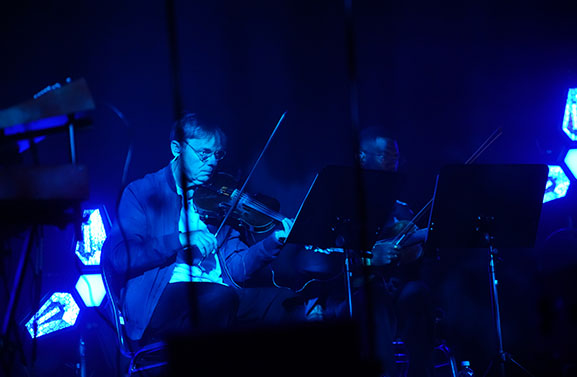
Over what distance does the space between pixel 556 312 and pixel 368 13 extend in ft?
7.65

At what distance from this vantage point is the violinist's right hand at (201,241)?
129 inches

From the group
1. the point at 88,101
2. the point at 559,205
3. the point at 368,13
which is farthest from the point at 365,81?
the point at 88,101

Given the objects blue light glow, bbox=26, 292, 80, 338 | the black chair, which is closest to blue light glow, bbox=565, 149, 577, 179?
the black chair

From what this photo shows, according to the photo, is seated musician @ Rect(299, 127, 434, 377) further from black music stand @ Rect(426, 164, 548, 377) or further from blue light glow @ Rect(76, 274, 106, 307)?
blue light glow @ Rect(76, 274, 106, 307)

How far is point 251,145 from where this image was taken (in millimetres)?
3920

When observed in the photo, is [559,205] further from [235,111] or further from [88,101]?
[88,101]

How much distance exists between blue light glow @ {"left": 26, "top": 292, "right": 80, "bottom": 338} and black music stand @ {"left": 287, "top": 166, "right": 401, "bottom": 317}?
136cm

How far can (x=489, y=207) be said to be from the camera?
3.20m

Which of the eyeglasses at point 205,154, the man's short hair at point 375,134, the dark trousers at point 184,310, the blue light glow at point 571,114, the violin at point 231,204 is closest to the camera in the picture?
the dark trousers at point 184,310

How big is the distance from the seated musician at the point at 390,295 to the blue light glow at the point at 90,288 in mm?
1104

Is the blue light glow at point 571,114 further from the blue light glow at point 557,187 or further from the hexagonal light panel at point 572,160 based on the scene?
the blue light glow at point 557,187

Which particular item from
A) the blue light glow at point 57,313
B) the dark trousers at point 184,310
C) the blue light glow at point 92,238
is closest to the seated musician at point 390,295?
the dark trousers at point 184,310

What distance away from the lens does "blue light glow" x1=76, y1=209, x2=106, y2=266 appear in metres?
3.67

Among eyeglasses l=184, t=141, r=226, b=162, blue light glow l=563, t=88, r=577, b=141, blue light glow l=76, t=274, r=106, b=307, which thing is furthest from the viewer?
blue light glow l=563, t=88, r=577, b=141
